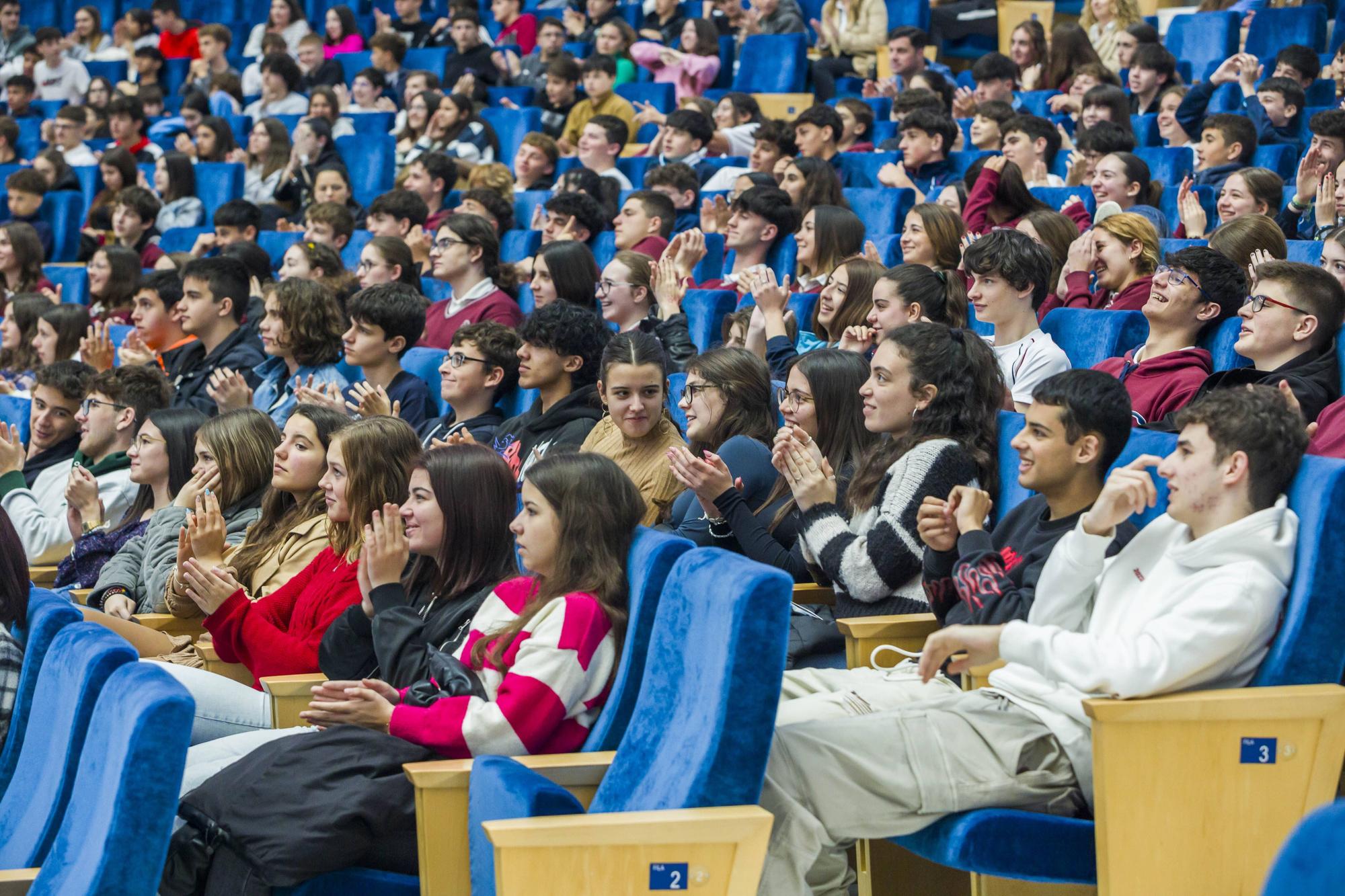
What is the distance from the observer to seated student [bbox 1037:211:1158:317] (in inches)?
121

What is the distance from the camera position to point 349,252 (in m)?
4.98

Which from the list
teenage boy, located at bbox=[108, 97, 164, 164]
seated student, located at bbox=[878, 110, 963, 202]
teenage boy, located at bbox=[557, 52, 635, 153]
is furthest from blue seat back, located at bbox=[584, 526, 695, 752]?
teenage boy, located at bbox=[108, 97, 164, 164]

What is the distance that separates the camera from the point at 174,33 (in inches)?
319

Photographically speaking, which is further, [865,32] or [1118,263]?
[865,32]

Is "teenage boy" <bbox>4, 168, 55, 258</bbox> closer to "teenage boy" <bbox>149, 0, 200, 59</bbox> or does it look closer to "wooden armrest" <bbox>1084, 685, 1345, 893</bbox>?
"teenage boy" <bbox>149, 0, 200, 59</bbox>

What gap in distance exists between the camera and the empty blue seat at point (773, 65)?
633cm

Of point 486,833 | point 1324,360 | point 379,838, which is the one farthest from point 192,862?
point 1324,360

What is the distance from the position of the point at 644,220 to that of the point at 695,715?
2.96 meters

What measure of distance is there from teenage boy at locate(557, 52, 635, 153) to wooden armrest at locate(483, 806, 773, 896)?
498 cm

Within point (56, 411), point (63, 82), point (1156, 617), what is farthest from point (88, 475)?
point (63, 82)

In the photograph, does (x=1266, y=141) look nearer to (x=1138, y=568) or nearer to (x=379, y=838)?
(x=1138, y=568)

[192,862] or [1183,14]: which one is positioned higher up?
[1183,14]

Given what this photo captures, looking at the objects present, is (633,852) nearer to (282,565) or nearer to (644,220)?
(282,565)

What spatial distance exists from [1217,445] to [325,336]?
102 inches
